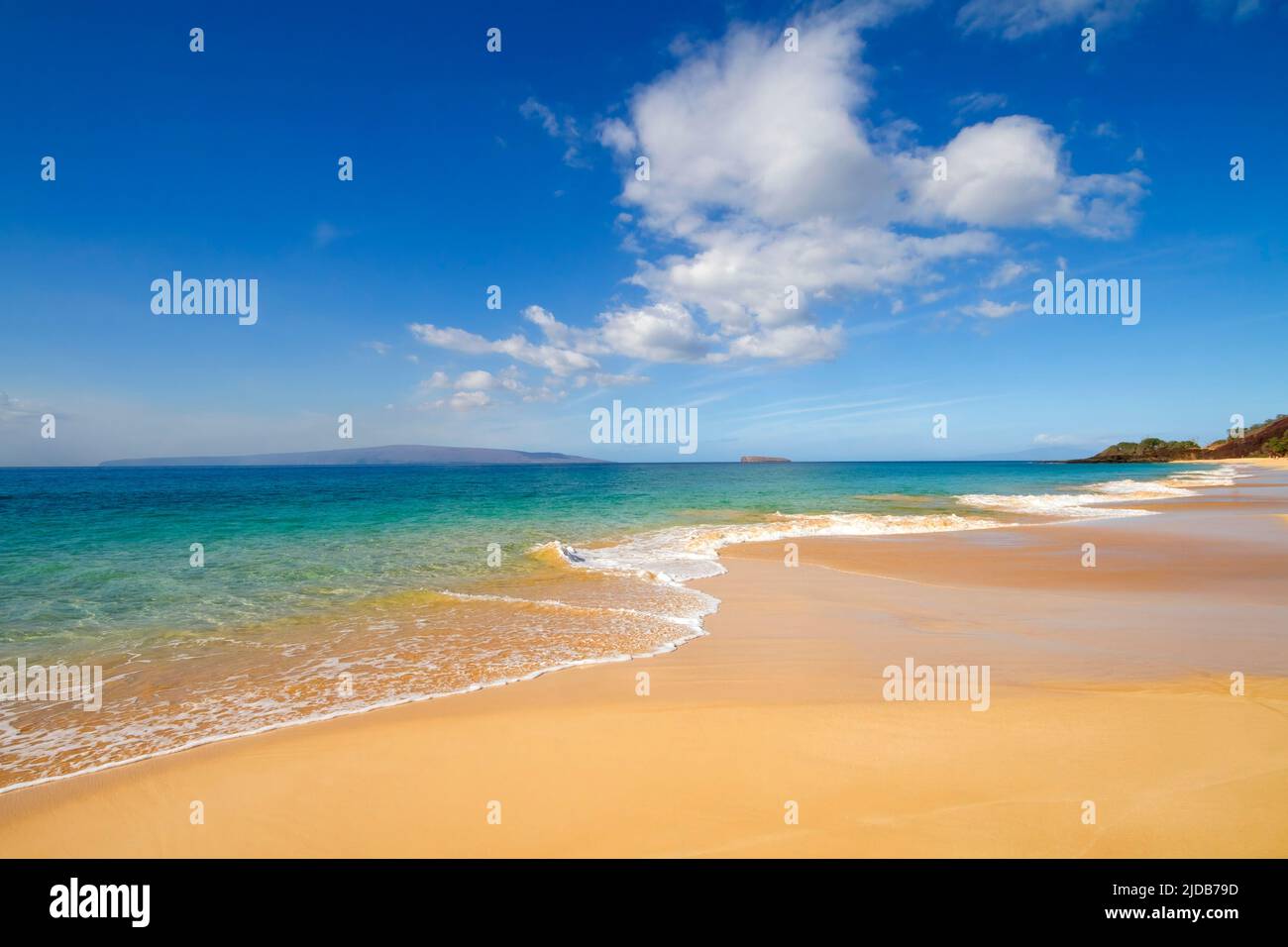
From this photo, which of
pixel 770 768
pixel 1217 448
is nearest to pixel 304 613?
pixel 770 768

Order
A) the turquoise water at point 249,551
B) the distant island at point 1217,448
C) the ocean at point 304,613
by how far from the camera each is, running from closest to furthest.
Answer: the ocean at point 304,613 < the turquoise water at point 249,551 < the distant island at point 1217,448

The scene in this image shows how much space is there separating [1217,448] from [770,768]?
7799 inches

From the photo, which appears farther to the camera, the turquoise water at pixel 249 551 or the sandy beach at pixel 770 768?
the turquoise water at pixel 249 551

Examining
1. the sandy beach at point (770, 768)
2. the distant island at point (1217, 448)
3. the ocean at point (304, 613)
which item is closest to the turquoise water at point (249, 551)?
the ocean at point (304, 613)

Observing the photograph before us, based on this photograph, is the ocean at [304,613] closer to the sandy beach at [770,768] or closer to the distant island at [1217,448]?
the sandy beach at [770,768]

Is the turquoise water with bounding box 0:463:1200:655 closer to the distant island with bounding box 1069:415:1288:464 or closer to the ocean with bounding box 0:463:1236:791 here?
the ocean with bounding box 0:463:1236:791

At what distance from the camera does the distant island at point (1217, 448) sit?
116 meters

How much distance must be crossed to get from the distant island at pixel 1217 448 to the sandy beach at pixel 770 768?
6282 inches

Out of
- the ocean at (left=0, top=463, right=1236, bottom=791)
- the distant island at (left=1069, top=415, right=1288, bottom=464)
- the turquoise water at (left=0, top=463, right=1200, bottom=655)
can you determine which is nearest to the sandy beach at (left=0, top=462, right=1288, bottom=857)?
the ocean at (left=0, top=463, right=1236, bottom=791)

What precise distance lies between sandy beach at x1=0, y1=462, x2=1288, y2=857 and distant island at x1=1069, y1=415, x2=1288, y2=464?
160 m

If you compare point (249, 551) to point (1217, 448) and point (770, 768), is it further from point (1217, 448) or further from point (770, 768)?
point (1217, 448)

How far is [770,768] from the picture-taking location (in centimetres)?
454
